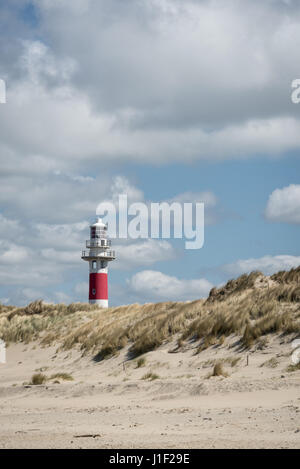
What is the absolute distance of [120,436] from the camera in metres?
9.06

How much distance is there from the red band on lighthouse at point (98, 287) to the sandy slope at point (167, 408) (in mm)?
24524

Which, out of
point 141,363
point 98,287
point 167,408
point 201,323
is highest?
point 98,287

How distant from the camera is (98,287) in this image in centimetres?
4522

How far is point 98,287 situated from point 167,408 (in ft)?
110

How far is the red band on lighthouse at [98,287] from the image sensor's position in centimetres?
4431

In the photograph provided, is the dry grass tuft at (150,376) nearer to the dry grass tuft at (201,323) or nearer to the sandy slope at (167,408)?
the sandy slope at (167,408)

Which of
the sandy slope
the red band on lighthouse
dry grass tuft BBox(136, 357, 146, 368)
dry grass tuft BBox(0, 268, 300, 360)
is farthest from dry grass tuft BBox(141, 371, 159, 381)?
the red band on lighthouse

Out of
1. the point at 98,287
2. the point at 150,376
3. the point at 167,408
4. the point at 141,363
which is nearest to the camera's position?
the point at 167,408

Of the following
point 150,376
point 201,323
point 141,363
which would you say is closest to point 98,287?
point 201,323

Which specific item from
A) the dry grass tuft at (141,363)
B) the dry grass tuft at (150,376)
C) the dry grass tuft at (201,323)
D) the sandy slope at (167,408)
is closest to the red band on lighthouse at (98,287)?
the dry grass tuft at (201,323)

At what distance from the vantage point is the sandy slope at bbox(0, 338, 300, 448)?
870 cm

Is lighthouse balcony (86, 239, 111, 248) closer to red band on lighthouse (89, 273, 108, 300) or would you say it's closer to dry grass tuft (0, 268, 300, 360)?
red band on lighthouse (89, 273, 108, 300)

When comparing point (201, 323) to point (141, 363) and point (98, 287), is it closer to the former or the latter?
point (141, 363)

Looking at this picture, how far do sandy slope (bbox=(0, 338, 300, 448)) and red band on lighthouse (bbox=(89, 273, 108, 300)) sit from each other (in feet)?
80.5
